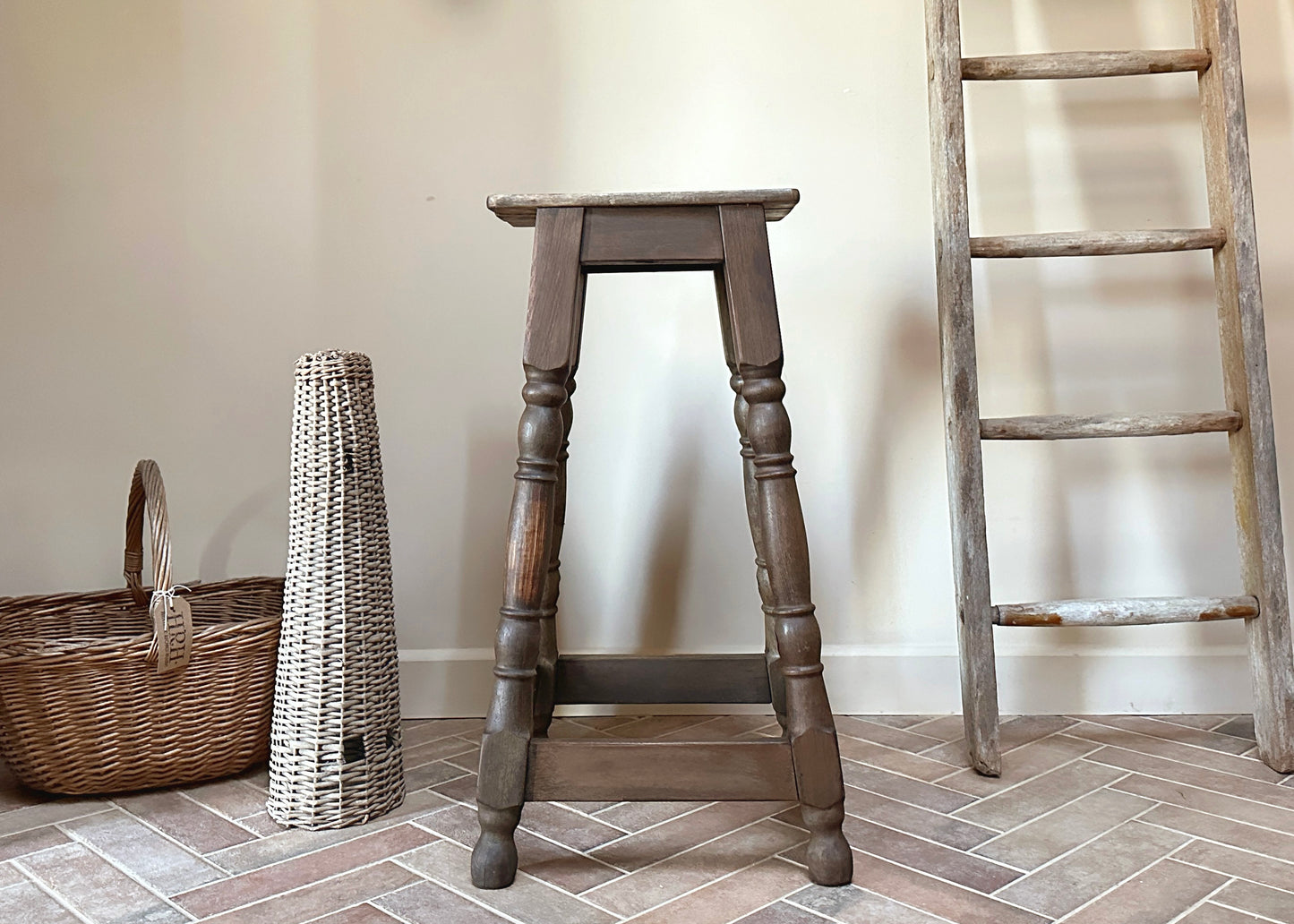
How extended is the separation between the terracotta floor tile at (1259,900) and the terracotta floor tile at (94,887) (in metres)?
1.25

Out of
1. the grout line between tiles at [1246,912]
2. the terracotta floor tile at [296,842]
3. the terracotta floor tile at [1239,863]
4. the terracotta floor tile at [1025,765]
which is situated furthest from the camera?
the terracotta floor tile at [1025,765]

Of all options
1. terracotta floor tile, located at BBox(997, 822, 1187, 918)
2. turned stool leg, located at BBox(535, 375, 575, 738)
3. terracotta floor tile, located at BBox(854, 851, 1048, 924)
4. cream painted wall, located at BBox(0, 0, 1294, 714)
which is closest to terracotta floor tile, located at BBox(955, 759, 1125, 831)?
terracotta floor tile, located at BBox(997, 822, 1187, 918)

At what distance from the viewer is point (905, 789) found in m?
1.56

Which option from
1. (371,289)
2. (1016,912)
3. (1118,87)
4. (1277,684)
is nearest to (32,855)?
(371,289)

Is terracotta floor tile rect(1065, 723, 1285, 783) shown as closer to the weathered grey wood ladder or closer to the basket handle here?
the weathered grey wood ladder

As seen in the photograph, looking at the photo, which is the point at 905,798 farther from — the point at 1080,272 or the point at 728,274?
the point at 1080,272

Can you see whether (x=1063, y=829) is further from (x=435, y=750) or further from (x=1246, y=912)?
(x=435, y=750)

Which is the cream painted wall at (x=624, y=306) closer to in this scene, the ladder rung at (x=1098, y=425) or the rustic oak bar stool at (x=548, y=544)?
the ladder rung at (x=1098, y=425)

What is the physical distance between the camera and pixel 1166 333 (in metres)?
1.96

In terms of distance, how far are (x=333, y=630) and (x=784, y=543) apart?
0.70 metres

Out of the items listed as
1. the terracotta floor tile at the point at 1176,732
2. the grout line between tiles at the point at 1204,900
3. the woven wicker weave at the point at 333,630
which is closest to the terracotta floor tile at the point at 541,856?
the woven wicker weave at the point at 333,630

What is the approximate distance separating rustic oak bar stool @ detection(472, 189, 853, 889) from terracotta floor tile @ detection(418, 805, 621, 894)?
67 mm

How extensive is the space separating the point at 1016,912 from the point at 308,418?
1177mm

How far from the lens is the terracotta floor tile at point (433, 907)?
115cm
